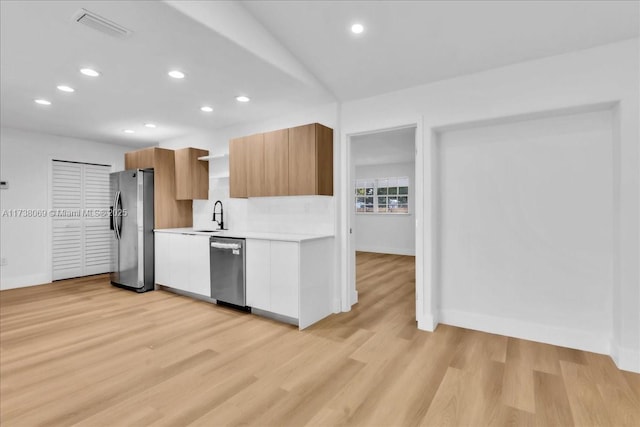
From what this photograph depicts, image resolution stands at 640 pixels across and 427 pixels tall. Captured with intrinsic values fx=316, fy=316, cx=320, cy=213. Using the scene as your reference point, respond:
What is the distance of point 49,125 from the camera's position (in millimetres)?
4754

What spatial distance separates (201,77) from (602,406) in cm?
395

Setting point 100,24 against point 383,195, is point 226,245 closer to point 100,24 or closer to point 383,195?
point 100,24

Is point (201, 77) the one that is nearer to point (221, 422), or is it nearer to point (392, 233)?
point (221, 422)

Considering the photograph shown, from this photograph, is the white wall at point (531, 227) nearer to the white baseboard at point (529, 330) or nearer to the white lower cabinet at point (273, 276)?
the white baseboard at point (529, 330)

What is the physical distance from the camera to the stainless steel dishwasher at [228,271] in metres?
3.66

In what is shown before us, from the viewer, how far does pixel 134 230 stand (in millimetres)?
4797

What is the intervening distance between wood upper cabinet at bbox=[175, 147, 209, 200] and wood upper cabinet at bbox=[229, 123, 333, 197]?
3.45 feet

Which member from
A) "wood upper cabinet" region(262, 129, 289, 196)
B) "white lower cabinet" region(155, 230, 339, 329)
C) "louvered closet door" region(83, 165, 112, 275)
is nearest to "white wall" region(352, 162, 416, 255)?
"white lower cabinet" region(155, 230, 339, 329)

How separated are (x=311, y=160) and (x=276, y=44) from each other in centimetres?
119

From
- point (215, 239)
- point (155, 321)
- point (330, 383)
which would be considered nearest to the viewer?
point (330, 383)

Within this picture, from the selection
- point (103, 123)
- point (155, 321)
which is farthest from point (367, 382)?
point (103, 123)

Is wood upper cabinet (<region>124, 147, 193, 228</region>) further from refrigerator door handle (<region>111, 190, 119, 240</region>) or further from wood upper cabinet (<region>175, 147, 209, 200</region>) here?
refrigerator door handle (<region>111, 190, 119, 240</region>)

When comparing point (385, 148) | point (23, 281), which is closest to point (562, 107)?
point (385, 148)

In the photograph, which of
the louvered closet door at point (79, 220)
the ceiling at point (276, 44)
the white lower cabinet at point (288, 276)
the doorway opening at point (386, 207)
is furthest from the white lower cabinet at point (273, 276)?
the louvered closet door at point (79, 220)
